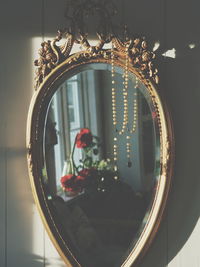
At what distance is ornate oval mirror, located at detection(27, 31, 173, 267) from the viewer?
1330 millimetres

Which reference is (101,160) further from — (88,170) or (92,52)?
(92,52)

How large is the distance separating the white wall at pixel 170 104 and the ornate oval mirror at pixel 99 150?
6 centimetres

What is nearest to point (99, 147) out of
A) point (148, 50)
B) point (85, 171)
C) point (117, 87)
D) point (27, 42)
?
point (85, 171)

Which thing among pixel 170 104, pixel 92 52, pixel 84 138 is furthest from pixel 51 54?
pixel 170 104

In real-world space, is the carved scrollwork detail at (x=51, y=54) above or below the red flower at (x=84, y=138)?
above

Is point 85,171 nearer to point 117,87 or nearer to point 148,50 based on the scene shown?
point 117,87

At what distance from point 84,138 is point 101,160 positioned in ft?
0.27

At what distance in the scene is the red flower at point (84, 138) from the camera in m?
1.38

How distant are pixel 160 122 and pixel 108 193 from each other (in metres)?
0.26

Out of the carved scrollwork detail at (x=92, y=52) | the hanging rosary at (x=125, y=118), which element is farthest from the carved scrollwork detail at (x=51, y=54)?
the hanging rosary at (x=125, y=118)

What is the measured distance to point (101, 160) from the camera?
1374 millimetres

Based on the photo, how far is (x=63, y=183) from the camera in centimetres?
141

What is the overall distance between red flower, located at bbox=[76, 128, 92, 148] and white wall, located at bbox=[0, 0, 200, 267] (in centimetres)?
21

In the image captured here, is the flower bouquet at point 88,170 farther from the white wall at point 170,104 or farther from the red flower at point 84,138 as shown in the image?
the white wall at point 170,104
